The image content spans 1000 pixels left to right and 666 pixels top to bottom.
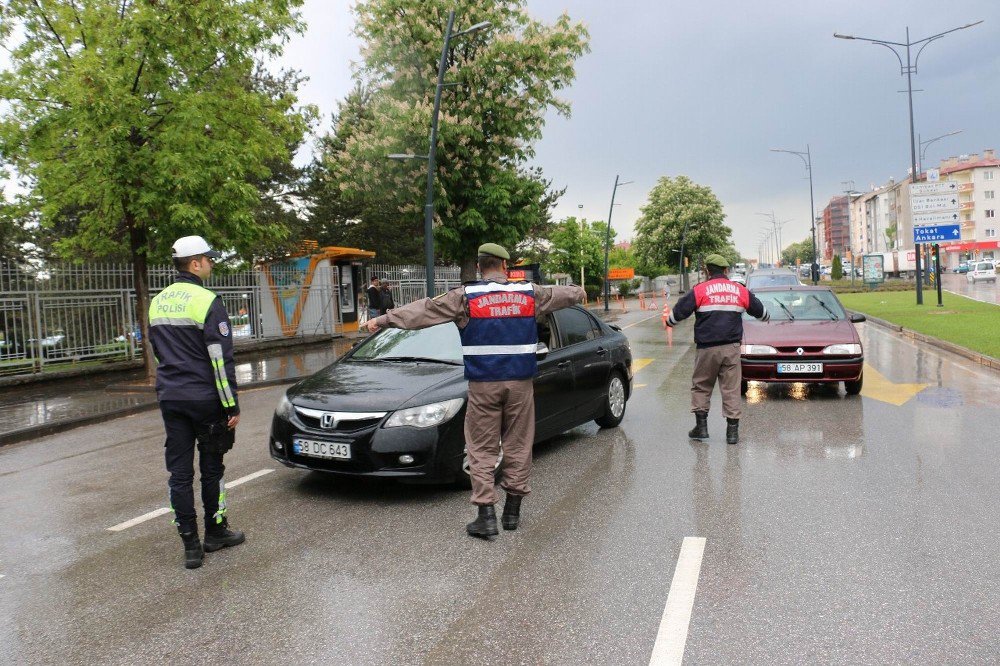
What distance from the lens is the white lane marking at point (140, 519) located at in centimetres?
538

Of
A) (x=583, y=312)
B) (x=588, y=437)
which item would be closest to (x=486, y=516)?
(x=588, y=437)

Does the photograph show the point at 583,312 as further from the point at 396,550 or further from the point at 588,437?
the point at 396,550

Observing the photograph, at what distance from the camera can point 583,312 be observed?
8.38 metres

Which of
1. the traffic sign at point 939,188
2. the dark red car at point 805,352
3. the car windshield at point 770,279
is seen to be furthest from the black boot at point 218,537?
the traffic sign at point 939,188

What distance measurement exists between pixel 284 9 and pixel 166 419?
39.4 feet

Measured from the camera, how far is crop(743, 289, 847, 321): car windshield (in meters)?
11.2

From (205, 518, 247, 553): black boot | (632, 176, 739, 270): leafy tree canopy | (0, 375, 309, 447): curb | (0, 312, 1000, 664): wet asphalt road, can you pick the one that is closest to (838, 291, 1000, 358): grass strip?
→ (0, 312, 1000, 664): wet asphalt road

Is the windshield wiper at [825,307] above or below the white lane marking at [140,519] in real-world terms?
above

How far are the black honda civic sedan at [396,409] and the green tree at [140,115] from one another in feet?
25.6

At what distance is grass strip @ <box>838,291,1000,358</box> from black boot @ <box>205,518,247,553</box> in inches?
526

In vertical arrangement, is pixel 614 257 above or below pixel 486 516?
above

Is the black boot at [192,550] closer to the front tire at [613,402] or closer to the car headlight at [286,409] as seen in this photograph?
the car headlight at [286,409]

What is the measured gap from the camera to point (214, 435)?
4707 mm

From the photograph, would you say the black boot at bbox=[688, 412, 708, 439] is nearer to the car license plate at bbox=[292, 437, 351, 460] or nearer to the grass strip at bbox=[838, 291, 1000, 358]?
the car license plate at bbox=[292, 437, 351, 460]
